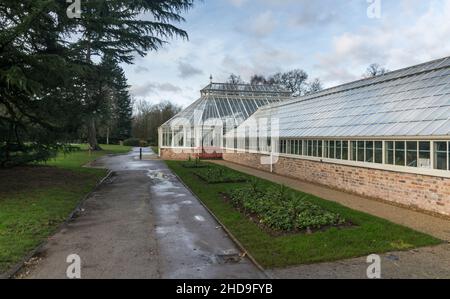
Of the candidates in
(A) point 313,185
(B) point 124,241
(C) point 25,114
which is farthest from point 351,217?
(C) point 25,114

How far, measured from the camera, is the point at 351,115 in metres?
15.3

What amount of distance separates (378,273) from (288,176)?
45.3 ft

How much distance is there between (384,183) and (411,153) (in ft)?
4.58

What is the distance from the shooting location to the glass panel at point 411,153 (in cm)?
1064

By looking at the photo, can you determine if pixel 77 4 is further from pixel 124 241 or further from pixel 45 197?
pixel 124 241

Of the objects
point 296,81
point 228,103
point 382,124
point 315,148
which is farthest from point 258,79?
point 382,124

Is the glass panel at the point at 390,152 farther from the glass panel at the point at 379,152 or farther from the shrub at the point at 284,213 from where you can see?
the shrub at the point at 284,213

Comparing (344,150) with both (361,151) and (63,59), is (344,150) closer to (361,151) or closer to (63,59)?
(361,151)

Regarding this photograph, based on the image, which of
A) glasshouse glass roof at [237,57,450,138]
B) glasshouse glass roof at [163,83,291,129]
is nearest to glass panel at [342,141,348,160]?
glasshouse glass roof at [237,57,450,138]

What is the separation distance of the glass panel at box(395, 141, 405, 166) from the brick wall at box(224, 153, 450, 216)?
1.09 ft

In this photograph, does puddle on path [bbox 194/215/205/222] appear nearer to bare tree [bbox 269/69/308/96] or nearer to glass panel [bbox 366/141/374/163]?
glass panel [bbox 366/141/374/163]

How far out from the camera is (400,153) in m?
11.2

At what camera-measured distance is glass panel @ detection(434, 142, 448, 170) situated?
378 inches

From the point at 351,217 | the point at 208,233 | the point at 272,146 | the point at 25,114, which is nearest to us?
the point at 208,233
